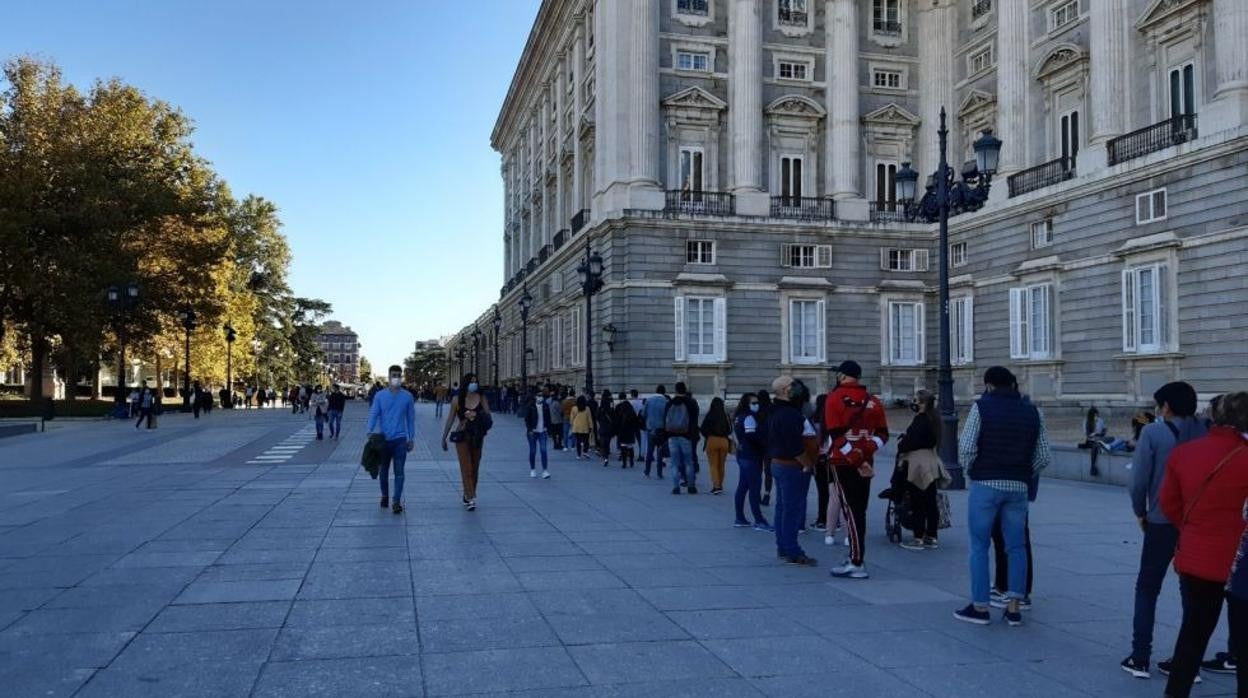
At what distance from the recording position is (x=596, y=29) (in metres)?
42.1

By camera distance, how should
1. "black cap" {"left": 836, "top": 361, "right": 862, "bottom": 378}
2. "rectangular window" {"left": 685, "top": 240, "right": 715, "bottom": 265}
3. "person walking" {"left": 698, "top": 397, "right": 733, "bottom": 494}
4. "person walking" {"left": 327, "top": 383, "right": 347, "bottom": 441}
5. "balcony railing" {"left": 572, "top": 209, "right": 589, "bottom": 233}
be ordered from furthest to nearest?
"balcony railing" {"left": 572, "top": 209, "right": 589, "bottom": 233}, "rectangular window" {"left": 685, "top": 240, "right": 715, "bottom": 265}, "person walking" {"left": 327, "top": 383, "right": 347, "bottom": 441}, "person walking" {"left": 698, "top": 397, "right": 733, "bottom": 494}, "black cap" {"left": 836, "top": 361, "right": 862, "bottom": 378}

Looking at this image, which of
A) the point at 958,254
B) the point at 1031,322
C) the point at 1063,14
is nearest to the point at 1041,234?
the point at 1031,322

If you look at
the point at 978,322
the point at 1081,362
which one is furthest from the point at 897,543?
the point at 978,322

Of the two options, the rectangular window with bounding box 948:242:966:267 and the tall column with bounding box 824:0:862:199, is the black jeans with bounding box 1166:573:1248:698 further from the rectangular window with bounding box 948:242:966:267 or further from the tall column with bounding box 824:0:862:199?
the tall column with bounding box 824:0:862:199

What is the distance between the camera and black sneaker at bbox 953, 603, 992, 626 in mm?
7053

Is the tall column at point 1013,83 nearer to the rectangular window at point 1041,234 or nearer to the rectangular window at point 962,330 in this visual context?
the rectangular window at point 1041,234

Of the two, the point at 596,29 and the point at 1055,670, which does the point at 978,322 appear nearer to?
the point at 596,29

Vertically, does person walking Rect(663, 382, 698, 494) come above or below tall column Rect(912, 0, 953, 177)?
below

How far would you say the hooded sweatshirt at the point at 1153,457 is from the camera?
596 centimetres

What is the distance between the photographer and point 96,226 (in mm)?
44094

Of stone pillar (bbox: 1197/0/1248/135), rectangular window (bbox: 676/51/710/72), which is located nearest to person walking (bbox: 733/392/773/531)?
stone pillar (bbox: 1197/0/1248/135)

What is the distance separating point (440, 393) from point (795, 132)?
19140mm

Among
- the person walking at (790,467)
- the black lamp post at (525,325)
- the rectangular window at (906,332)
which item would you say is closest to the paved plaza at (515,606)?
the person walking at (790,467)

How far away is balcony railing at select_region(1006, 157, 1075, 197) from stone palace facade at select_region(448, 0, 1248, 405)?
0.25 ft
